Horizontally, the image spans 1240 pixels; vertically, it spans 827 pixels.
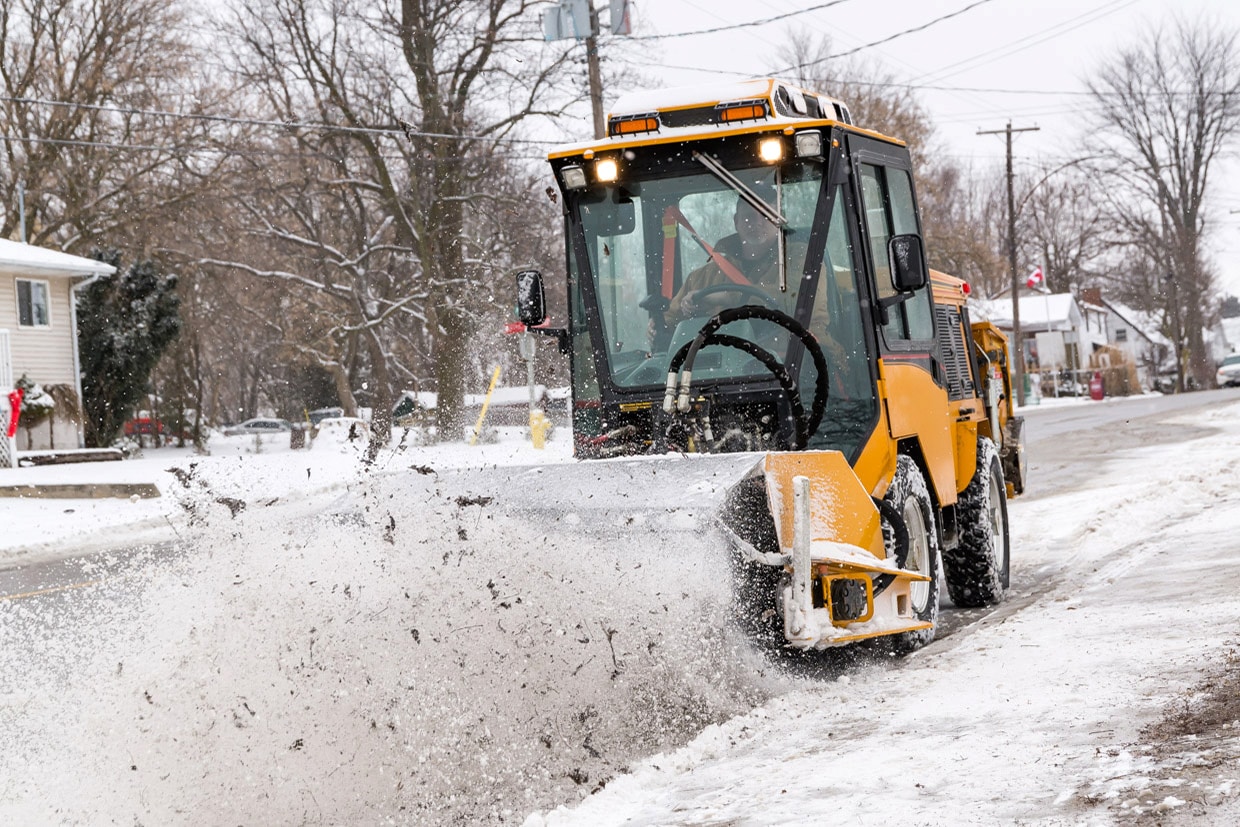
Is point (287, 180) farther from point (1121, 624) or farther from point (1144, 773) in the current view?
point (1144, 773)

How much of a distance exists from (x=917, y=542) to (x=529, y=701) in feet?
9.64

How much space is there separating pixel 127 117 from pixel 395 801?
117 feet

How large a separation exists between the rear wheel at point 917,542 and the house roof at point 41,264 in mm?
28567

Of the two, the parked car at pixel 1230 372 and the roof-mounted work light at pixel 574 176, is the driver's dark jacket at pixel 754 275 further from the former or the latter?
the parked car at pixel 1230 372

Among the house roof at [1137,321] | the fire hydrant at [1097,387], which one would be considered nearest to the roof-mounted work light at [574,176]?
the fire hydrant at [1097,387]

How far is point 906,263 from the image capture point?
6.60 meters

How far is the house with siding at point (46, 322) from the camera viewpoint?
31.3 m

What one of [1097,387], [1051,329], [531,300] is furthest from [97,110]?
[1051,329]

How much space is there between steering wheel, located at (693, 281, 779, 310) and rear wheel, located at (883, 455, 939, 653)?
103 centimetres

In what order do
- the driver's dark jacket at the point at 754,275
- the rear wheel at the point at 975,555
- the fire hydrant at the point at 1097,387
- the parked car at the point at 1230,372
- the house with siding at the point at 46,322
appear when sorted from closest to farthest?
1. the driver's dark jacket at the point at 754,275
2. the rear wheel at the point at 975,555
3. the house with siding at the point at 46,322
4. the fire hydrant at the point at 1097,387
5. the parked car at the point at 1230,372

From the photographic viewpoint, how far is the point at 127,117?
3622 cm

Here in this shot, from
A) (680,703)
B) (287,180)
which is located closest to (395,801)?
(680,703)

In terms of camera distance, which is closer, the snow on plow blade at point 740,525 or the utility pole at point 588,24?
the snow on plow blade at point 740,525

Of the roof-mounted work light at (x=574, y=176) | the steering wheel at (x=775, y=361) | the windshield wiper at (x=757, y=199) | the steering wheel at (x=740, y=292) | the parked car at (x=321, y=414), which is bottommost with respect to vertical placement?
the parked car at (x=321, y=414)
